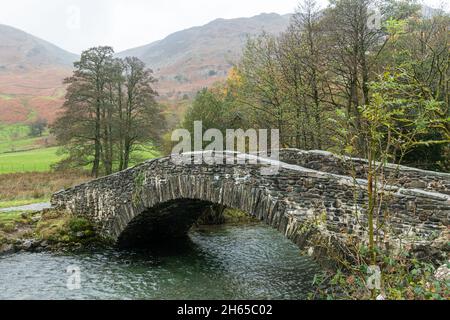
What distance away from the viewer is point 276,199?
405 inches

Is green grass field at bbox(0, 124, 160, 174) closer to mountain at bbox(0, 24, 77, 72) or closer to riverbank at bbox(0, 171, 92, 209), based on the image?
riverbank at bbox(0, 171, 92, 209)

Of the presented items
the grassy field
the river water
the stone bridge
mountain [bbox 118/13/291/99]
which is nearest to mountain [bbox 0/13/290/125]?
mountain [bbox 118/13/291/99]

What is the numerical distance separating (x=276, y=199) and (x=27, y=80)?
135 metres

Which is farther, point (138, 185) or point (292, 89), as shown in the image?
point (292, 89)

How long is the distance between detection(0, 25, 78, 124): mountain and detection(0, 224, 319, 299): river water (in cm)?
2303

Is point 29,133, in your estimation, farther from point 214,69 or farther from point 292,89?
point 214,69

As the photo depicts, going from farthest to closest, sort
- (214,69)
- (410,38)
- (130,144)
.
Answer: (214,69) < (130,144) < (410,38)

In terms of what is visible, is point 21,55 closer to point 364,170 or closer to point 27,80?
point 27,80

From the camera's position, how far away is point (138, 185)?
1403cm

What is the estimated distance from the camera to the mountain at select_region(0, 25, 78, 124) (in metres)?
76.7

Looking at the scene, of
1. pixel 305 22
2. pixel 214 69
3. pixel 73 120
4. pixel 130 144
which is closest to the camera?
pixel 305 22

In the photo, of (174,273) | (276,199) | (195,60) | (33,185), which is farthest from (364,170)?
(195,60)

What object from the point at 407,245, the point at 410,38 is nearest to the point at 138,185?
the point at 407,245
